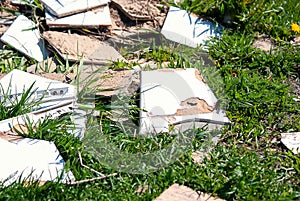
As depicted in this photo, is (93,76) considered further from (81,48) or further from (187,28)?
(187,28)

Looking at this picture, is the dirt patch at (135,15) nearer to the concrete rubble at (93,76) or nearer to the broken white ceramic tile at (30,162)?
the concrete rubble at (93,76)

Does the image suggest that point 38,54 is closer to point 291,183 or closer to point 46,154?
point 46,154

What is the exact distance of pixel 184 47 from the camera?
479cm

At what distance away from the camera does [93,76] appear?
4395mm

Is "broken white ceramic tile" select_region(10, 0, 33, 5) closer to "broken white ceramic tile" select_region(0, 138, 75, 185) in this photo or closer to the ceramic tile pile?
the ceramic tile pile

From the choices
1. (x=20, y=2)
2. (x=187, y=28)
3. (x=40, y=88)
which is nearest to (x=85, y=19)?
Answer: (x=20, y=2)

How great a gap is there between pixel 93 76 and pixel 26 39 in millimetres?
693

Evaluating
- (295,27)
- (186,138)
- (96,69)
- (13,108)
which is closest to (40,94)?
(13,108)

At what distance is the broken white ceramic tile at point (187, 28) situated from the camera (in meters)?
4.88

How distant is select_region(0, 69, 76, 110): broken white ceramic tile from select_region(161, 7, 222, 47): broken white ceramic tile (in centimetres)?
104

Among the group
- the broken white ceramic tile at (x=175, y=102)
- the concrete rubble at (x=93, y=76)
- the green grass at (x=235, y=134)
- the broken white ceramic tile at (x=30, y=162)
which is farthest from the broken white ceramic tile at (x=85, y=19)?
the broken white ceramic tile at (x=30, y=162)

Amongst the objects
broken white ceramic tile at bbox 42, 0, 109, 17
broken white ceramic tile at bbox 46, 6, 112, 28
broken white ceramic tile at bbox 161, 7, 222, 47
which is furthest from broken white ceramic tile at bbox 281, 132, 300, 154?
broken white ceramic tile at bbox 42, 0, 109, 17

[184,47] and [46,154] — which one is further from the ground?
[184,47]

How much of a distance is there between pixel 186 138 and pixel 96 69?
919 millimetres
